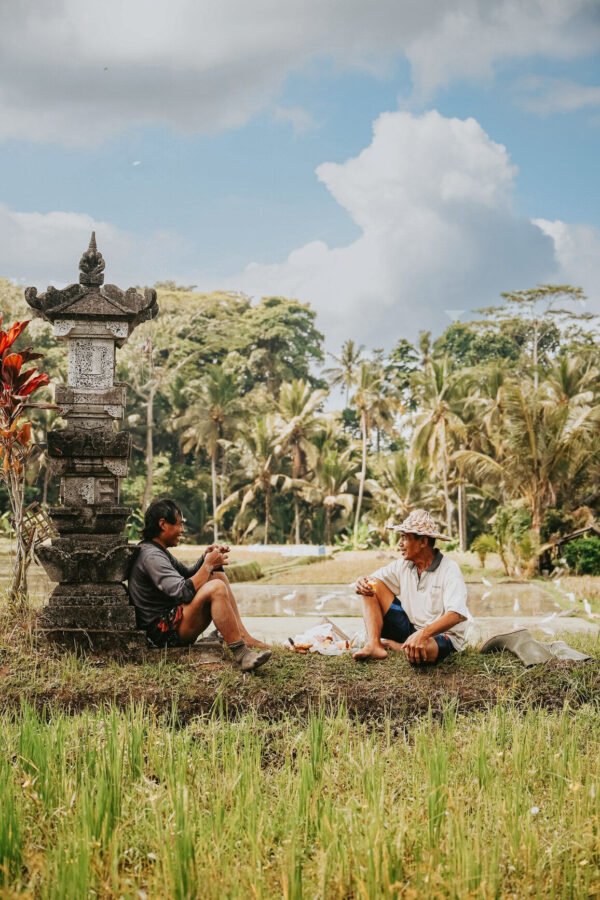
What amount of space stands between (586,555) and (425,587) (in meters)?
13.2

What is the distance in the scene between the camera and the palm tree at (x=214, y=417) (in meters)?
32.7

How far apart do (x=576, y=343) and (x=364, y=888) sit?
120ft

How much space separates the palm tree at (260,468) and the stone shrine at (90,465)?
1043 inches

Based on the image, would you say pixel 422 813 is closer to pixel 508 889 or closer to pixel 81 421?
pixel 508 889

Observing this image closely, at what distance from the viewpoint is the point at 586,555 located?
56.7ft

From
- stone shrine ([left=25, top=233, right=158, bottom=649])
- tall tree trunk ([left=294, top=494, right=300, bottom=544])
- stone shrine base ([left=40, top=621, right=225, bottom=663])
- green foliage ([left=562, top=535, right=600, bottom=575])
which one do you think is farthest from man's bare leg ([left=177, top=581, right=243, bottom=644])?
tall tree trunk ([left=294, top=494, right=300, bottom=544])

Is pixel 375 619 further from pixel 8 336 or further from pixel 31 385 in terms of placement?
pixel 8 336

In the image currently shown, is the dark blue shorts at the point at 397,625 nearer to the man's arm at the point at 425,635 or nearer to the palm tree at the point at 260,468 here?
the man's arm at the point at 425,635

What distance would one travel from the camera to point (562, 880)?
2379 millimetres

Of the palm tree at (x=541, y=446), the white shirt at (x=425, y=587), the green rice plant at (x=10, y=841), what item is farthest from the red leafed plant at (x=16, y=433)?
the palm tree at (x=541, y=446)

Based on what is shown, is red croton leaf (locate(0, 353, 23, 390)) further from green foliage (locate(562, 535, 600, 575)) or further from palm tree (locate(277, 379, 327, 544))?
palm tree (locate(277, 379, 327, 544))

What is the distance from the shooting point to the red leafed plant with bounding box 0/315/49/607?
17.0 ft

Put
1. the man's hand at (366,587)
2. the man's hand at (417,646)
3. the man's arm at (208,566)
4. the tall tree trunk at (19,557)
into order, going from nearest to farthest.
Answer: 1. the man's hand at (417,646)
2. the man's arm at (208,566)
3. the man's hand at (366,587)
4. the tall tree trunk at (19,557)

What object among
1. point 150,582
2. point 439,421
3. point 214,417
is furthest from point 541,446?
point 214,417
